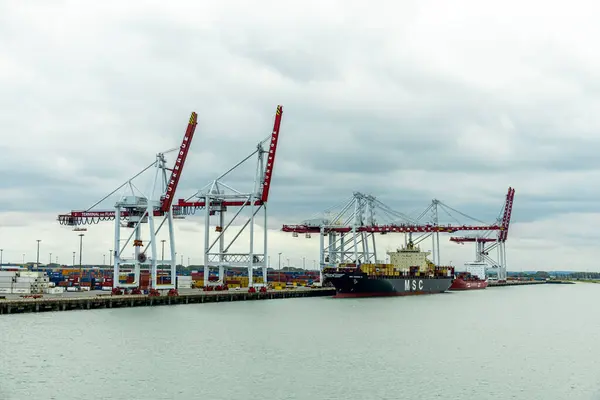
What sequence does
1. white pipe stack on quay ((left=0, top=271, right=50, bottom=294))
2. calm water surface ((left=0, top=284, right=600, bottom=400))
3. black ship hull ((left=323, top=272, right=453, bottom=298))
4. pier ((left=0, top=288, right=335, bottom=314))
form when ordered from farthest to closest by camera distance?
1. black ship hull ((left=323, top=272, right=453, bottom=298))
2. white pipe stack on quay ((left=0, top=271, right=50, bottom=294))
3. pier ((left=0, top=288, right=335, bottom=314))
4. calm water surface ((left=0, top=284, right=600, bottom=400))

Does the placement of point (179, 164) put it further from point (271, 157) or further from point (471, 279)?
point (471, 279)

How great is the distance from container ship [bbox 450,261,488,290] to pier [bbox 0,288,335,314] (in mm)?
63799

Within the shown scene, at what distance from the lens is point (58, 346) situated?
41938 millimetres

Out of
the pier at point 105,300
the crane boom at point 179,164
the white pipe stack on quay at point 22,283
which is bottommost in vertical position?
the pier at point 105,300

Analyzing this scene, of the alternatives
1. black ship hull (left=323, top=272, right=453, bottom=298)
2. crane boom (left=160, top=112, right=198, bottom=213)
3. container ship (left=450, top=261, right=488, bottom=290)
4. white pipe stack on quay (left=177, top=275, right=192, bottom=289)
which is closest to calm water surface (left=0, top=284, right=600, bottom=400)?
crane boom (left=160, top=112, right=198, bottom=213)

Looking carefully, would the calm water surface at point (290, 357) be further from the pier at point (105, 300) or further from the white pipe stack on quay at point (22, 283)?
the white pipe stack on quay at point (22, 283)

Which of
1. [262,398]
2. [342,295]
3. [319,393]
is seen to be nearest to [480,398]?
[319,393]

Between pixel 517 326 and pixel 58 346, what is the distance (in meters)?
40.2

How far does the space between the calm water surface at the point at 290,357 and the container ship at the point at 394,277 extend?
29840mm

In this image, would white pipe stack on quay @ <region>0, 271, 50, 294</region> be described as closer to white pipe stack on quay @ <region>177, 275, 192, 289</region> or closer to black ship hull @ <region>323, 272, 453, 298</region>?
white pipe stack on quay @ <region>177, 275, 192, 289</region>

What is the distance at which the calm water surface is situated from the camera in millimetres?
31047

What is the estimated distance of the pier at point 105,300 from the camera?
6209 cm

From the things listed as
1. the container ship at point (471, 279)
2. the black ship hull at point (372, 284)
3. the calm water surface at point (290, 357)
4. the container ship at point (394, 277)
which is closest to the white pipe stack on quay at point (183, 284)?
the container ship at point (394, 277)

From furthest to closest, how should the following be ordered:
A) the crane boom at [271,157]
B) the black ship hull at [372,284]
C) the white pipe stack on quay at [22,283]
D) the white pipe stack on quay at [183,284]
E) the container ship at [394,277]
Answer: the white pipe stack on quay at [183,284] → the container ship at [394,277] → the black ship hull at [372,284] → the crane boom at [271,157] → the white pipe stack on quay at [22,283]
